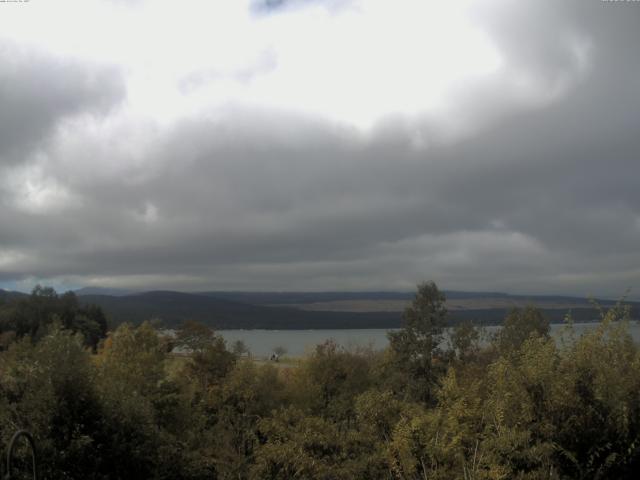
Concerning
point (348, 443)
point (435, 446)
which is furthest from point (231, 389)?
point (435, 446)

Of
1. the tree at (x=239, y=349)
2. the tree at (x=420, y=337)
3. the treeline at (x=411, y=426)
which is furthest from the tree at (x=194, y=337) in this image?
the treeline at (x=411, y=426)

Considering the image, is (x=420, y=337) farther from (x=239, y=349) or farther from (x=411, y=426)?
(x=411, y=426)

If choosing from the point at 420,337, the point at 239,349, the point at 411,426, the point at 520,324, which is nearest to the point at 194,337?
the point at 239,349

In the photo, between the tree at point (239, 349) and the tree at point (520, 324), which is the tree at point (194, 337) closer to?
the tree at point (239, 349)

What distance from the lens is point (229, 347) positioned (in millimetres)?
34594

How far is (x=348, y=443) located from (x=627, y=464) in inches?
180

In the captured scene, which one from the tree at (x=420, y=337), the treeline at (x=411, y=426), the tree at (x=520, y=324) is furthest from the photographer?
the tree at (x=520, y=324)

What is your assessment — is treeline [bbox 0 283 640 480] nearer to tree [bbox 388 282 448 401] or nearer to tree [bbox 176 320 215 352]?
tree [bbox 388 282 448 401]

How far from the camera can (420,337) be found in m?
28.7

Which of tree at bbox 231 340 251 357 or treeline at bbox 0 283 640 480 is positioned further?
tree at bbox 231 340 251 357

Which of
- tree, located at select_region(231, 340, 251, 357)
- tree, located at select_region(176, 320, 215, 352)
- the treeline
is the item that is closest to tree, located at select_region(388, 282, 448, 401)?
tree, located at select_region(231, 340, 251, 357)

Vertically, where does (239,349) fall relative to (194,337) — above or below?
below

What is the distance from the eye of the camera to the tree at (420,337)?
91.4ft

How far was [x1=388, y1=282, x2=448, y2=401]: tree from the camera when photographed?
91.4 ft
